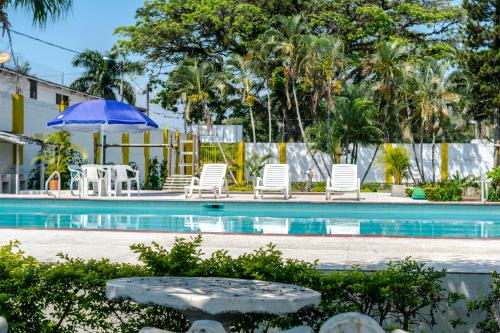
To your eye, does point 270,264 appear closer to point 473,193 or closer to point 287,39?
point 473,193

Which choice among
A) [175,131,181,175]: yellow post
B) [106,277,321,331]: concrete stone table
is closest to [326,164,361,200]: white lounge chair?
[175,131,181,175]: yellow post

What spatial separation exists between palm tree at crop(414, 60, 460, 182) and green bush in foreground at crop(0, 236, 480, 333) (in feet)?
62.8

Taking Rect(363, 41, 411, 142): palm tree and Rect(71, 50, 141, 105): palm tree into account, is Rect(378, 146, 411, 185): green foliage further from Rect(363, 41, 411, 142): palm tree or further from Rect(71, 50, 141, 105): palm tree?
Rect(71, 50, 141, 105): palm tree

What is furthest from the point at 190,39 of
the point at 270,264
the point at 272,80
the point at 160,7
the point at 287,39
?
the point at 270,264

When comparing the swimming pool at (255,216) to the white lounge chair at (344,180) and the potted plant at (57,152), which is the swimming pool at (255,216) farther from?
the potted plant at (57,152)

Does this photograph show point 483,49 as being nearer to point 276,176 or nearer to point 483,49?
point 483,49

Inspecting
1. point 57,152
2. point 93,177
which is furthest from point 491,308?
point 57,152

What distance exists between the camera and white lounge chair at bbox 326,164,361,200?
17562mm

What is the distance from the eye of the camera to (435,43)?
29.9 m

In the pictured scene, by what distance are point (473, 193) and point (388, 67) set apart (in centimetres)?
652

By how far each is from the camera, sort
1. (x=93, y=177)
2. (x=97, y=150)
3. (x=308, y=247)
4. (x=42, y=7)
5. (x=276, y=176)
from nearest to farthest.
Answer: (x=42, y=7), (x=308, y=247), (x=93, y=177), (x=276, y=176), (x=97, y=150)

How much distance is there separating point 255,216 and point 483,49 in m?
15.8

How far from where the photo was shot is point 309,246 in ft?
25.3

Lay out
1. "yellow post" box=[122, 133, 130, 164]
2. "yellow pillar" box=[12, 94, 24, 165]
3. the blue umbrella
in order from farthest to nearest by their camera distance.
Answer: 1. "yellow post" box=[122, 133, 130, 164]
2. "yellow pillar" box=[12, 94, 24, 165]
3. the blue umbrella
